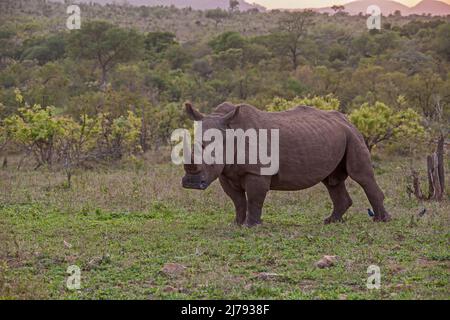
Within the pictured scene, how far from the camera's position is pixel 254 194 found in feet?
33.9

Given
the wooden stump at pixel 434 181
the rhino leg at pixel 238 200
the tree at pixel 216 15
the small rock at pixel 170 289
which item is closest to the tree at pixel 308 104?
the wooden stump at pixel 434 181

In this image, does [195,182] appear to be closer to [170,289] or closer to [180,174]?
[170,289]

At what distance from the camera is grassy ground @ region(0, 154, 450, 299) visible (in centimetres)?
701

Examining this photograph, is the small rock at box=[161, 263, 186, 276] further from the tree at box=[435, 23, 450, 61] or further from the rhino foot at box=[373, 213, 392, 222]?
the tree at box=[435, 23, 450, 61]

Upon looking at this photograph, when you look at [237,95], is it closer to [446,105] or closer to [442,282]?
[446,105]

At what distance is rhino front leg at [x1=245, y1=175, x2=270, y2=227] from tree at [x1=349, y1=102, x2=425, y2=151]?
9.94 m

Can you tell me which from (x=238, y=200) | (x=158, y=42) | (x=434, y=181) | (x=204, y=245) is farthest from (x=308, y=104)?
(x=158, y=42)

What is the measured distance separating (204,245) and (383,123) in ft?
39.9

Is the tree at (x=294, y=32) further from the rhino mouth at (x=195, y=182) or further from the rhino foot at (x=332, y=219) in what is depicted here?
the rhino mouth at (x=195, y=182)

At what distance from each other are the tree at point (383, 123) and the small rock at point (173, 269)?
1283 cm

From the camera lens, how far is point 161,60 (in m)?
42.9

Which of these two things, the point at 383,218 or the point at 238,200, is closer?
the point at 238,200

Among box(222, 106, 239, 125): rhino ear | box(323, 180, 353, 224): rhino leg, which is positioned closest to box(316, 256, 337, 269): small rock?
box(222, 106, 239, 125): rhino ear
